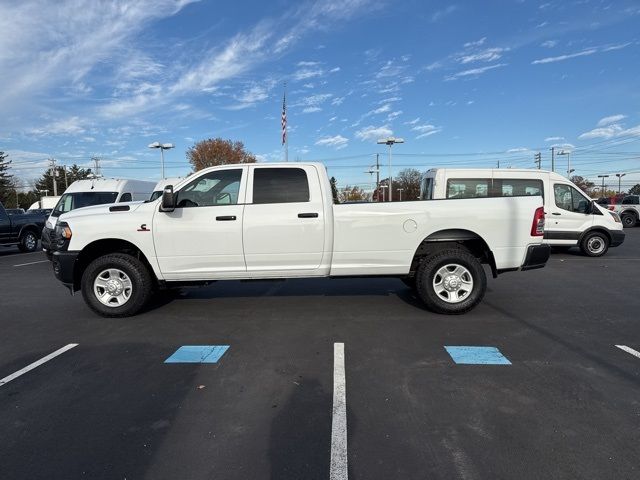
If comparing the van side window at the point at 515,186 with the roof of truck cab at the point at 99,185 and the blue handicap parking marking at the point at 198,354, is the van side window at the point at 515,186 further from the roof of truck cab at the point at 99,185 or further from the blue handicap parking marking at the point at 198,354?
the roof of truck cab at the point at 99,185

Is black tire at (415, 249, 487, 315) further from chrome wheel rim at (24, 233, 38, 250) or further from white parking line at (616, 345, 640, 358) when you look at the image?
chrome wheel rim at (24, 233, 38, 250)

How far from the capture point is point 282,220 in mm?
5914

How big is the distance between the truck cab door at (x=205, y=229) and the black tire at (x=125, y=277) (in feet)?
1.01

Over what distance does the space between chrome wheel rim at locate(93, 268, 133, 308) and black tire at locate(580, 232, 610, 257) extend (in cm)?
1174

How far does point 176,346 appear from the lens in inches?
194

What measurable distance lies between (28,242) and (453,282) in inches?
670

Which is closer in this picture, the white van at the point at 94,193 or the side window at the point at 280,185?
the side window at the point at 280,185

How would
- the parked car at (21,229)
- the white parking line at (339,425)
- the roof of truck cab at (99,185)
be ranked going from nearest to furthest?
the white parking line at (339,425) → the roof of truck cab at (99,185) → the parked car at (21,229)

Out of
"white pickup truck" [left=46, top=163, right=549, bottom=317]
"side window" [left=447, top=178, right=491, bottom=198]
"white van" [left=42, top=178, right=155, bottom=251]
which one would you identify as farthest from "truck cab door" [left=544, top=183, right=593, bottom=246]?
"white van" [left=42, top=178, right=155, bottom=251]

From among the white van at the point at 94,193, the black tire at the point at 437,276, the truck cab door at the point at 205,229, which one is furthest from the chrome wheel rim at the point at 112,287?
the white van at the point at 94,193

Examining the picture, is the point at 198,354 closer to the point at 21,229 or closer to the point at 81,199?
the point at 81,199

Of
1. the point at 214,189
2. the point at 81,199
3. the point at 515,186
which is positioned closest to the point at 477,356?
the point at 214,189

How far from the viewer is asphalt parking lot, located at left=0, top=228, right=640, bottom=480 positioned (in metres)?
2.77

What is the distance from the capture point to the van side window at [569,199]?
11805mm
